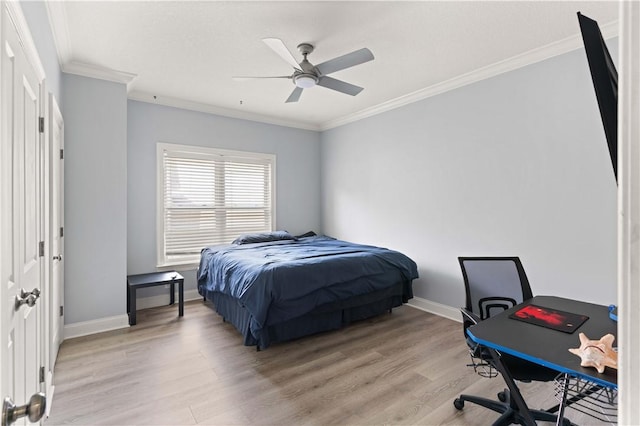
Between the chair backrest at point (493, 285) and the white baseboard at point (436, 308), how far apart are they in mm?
1628

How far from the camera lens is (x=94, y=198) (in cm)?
323

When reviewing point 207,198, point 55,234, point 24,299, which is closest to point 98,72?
point 55,234

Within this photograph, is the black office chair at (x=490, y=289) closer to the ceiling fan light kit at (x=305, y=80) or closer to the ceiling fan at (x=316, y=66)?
the ceiling fan at (x=316, y=66)

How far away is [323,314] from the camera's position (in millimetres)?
3215

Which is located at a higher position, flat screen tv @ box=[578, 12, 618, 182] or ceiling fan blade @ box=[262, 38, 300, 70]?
ceiling fan blade @ box=[262, 38, 300, 70]

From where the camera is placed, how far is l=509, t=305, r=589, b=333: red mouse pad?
5.11 feet

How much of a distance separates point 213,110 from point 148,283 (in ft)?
8.00

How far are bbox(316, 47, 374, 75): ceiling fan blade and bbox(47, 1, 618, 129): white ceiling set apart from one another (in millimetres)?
257

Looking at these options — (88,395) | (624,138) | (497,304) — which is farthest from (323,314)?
(624,138)

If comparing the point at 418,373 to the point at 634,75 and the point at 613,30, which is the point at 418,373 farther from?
the point at 613,30

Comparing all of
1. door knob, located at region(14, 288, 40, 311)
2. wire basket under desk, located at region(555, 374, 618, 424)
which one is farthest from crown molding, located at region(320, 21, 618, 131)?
door knob, located at region(14, 288, 40, 311)

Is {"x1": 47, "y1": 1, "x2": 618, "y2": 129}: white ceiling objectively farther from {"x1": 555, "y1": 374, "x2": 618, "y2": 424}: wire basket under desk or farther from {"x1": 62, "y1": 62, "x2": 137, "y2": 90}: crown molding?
{"x1": 555, "y1": 374, "x2": 618, "y2": 424}: wire basket under desk

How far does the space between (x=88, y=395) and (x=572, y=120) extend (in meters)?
4.27

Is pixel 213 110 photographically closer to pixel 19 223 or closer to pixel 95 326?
pixel 95 326
